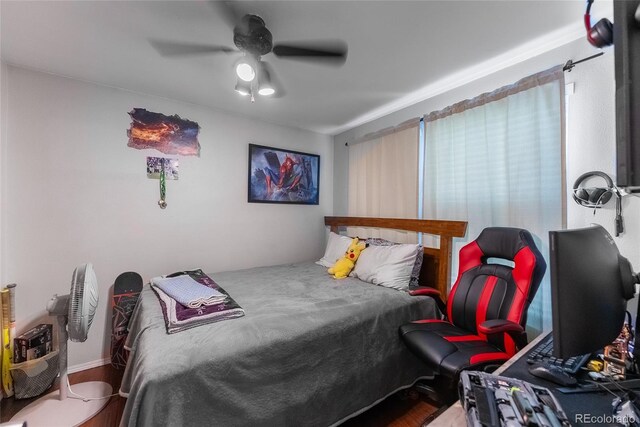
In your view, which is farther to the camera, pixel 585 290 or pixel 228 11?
pixel 228 11


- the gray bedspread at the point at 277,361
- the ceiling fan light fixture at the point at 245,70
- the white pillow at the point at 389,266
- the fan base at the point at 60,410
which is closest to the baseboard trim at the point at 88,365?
the fan base at the point at 60,410

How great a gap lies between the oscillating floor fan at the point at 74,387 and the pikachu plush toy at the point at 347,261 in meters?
1.87

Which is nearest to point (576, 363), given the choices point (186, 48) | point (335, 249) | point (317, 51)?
point (317, 51)

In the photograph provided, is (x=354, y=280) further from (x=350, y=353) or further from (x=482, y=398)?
(x=482, y=398)

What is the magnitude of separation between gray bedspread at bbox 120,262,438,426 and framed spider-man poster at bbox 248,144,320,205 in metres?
1.40

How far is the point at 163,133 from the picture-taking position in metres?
2.58

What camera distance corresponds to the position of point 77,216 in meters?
2.23

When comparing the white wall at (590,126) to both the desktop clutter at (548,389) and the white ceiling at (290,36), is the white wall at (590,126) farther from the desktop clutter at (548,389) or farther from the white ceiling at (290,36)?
the desktop clutter at (548,389)

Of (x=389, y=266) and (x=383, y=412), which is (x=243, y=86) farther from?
(x=383, y=412)

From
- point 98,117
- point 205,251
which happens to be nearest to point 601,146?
point 205,251

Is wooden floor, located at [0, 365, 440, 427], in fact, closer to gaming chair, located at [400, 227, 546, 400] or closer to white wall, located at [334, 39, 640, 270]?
gaming chair, located at [400, 227, 546, 400]

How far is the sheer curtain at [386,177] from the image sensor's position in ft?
8.73

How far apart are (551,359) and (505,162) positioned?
1433 mm

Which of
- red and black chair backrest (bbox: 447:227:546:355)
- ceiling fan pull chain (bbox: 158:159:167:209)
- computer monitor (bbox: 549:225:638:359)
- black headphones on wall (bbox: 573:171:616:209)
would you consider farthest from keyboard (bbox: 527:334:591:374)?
ceiling fan pull chain (bbox: 158:159:167:209)
